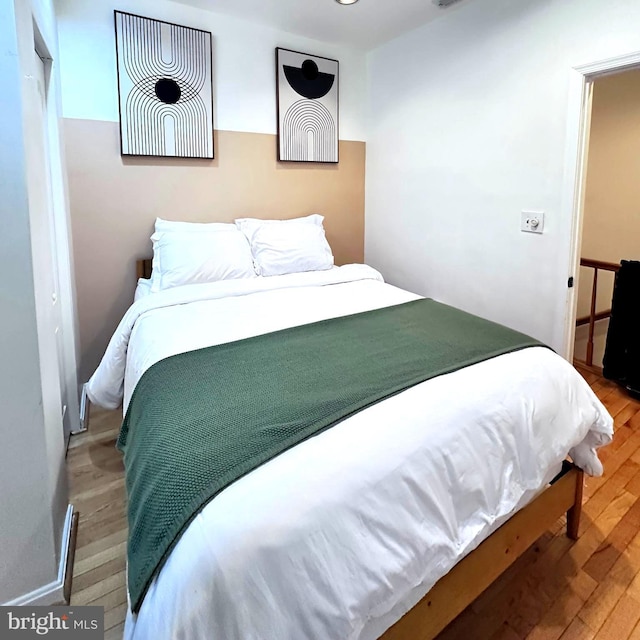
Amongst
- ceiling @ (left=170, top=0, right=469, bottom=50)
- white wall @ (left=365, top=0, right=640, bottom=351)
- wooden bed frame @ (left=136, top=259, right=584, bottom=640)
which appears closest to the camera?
wooden bed frame @ (left=136, top=259, right=584, bottom=640)

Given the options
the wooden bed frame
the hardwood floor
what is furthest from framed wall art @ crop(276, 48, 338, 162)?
the wooden bed frame

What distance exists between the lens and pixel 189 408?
127 cm

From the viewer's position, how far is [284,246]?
287cm

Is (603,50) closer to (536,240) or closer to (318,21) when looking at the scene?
(536,240)

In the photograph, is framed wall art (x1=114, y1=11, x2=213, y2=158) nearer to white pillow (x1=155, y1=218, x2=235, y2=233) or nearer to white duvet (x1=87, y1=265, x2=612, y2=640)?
white pillow (x1=155, y1=218, x2=235, y2=233)

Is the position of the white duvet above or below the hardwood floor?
above

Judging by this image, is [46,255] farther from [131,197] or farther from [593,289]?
[593,289]

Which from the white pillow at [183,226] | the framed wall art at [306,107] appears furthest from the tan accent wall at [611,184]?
the white pillow at [183,226]

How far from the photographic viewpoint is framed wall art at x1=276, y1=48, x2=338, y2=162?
3129 millimetres

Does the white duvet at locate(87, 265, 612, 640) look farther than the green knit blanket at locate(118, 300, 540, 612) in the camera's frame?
No

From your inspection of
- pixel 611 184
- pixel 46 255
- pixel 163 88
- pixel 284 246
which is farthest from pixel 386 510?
pixel 611 184


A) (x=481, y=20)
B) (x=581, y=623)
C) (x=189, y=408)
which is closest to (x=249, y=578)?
(x=189, y=408)

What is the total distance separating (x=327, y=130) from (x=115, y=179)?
1610 mm

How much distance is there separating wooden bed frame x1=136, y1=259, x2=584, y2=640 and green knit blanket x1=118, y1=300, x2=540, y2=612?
0.49m
